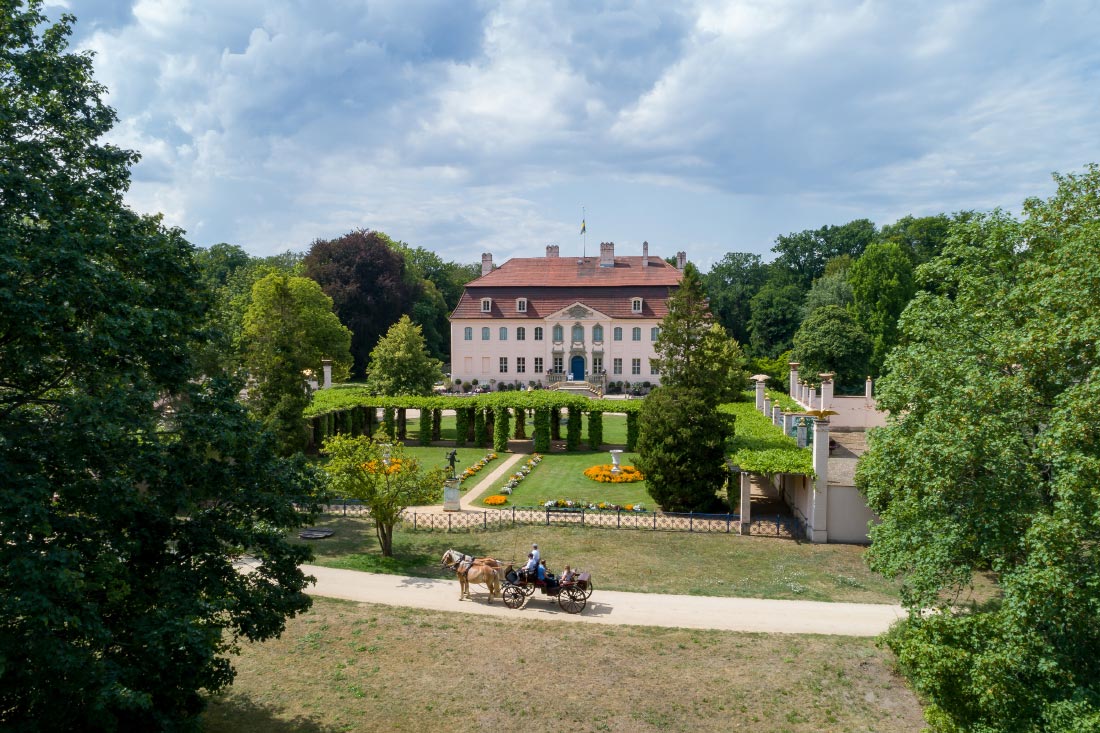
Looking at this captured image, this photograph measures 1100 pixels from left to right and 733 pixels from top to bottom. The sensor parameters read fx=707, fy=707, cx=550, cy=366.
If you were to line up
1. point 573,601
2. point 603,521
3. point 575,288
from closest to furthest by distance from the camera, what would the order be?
point 573,601, point 603,521, point 575,288

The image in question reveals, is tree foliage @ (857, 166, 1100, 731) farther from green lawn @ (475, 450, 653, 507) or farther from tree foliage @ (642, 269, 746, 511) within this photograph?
green lawn @ (475, 450, 653, 507)

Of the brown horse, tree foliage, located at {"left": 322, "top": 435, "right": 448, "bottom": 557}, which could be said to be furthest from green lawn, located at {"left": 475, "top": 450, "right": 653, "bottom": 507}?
the brown horse

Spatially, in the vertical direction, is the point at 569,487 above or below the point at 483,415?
below

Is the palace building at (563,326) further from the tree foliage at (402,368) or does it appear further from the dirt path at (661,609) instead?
the dirt path at (661,609)

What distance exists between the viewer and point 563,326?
64.1m

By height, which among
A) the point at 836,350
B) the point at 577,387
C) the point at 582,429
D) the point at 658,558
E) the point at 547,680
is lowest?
the point at 547,680

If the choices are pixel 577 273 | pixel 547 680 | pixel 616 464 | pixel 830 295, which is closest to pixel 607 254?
pixel 577 273

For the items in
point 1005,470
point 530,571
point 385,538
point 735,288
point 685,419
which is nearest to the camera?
point 1005,470

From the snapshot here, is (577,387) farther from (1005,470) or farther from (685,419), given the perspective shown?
(1005,470)

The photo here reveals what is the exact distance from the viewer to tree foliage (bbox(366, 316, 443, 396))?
4253 centimetres

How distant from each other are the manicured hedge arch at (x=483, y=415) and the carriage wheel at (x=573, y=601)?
19519mm

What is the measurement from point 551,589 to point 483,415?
22630 mm

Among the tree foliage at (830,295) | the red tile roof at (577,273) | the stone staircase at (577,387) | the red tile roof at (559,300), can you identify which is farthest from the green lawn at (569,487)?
the tree foliage at (830,295)

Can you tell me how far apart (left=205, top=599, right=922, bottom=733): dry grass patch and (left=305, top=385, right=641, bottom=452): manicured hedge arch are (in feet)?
69.7
